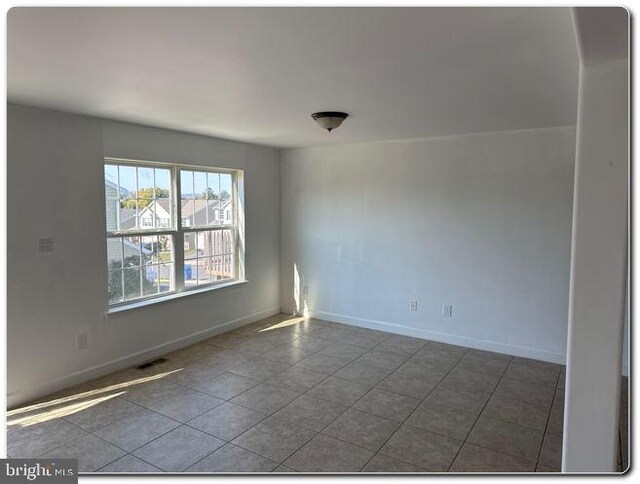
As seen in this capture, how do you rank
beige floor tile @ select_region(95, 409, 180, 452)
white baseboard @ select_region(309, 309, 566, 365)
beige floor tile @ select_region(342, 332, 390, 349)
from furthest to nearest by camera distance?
beige floor tile @ select_region(342, 332, 390, 349) < white baseboard @ select_region(309, 309, 566, 365) < beige floor tile @ select_region(95, 409, 180, 452)

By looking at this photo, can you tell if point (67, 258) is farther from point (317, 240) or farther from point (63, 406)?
point (317, 240)

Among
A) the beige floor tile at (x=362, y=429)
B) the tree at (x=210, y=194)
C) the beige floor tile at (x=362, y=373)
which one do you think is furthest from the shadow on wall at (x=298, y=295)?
the beige floor tile at (x=362, y=429)

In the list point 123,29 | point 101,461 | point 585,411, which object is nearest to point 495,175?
point 585,411

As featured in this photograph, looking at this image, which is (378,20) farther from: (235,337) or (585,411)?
(235,337)

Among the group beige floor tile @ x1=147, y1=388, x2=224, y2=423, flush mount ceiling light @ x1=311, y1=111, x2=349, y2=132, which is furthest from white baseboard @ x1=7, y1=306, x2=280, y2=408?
flush mount ceiling light @ x1=311, y1=111, x2=349, y2=132

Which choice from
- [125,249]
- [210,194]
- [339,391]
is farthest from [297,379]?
[210,194]

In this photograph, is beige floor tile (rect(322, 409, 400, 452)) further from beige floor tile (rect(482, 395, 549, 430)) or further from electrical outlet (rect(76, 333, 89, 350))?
electrical outlet (rect(76, 333, 89, 350))

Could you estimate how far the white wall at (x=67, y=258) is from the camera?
3238mm

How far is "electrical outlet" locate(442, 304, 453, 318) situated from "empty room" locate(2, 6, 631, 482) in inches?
2.7

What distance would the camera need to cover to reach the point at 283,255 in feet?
19.2

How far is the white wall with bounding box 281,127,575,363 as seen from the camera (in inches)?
162

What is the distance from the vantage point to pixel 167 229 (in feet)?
14.5

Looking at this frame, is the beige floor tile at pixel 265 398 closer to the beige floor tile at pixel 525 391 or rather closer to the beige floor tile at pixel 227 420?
the beige floor tile at pixel 227 420

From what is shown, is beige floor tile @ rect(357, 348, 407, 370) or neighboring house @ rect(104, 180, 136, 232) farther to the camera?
beige floor tile @ rect(357, 348, 407, 370)
